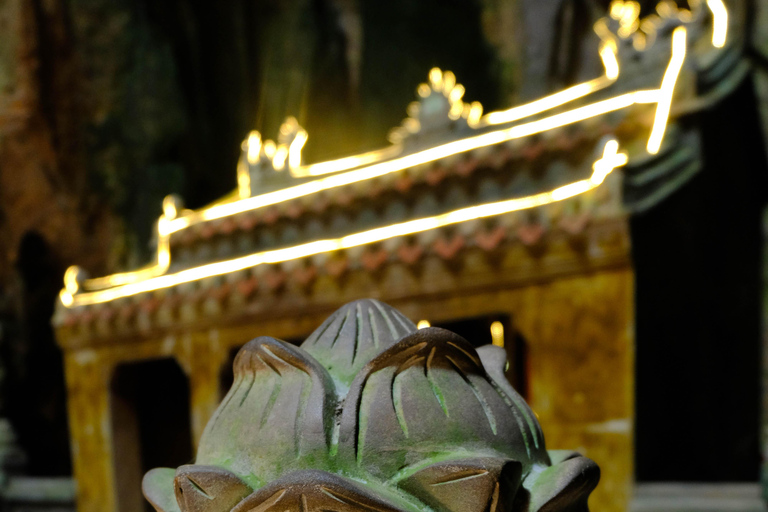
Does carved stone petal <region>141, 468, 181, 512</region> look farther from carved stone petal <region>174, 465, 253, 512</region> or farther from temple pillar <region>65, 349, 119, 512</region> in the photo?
temple pillar <region>65, 349, 119, 512</region>

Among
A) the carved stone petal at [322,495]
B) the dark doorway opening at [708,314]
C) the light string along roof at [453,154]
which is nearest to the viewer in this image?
the carved stone petal at [322,495]

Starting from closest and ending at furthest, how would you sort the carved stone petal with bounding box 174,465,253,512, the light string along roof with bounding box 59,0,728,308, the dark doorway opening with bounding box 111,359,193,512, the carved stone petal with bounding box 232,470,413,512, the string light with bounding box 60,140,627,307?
the carved stone petal with bounding box 232,470,413,512
the carved stone petal with bounding box 174,465,253,512
the string light with bounding box 60,140,627,307
the light string along roof with bounding box 59,0,728,308
the dark doorway opening with bounding box 111,359,193,512

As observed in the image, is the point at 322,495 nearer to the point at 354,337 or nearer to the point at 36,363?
the point at 354,337

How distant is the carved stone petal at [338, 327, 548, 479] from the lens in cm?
104

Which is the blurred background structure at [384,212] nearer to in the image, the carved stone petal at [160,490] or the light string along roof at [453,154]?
the light string along roof at [453,154]

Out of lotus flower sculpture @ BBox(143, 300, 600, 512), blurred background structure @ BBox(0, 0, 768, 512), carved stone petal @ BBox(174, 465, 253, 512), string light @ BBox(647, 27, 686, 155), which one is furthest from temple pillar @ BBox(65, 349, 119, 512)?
string light @ BBox(647, 27, 686, 155)

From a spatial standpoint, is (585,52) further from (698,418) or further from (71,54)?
(71,54)

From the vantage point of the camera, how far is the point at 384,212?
184 inches

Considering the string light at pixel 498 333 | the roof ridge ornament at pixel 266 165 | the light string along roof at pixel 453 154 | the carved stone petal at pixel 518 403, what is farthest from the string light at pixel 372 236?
the carved stone petal at pixel 518 403

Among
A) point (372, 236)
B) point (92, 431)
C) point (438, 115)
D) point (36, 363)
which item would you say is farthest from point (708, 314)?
point (36, 363)

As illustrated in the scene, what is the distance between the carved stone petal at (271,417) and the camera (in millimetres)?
1058

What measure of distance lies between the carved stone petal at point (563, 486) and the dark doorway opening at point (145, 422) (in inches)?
180

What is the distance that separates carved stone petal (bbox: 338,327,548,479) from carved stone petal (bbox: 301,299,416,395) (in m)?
0.07

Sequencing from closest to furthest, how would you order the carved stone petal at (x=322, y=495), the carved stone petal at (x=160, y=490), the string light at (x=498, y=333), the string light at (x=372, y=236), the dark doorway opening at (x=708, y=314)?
the carved stone petal at (x=322, y=495)
the carved stone petal at (x=160, y=490)
the string light at (x=372, y=236)
the dark doorway opening at (x=708, y=314)
the string light at (x=498, y=333)
